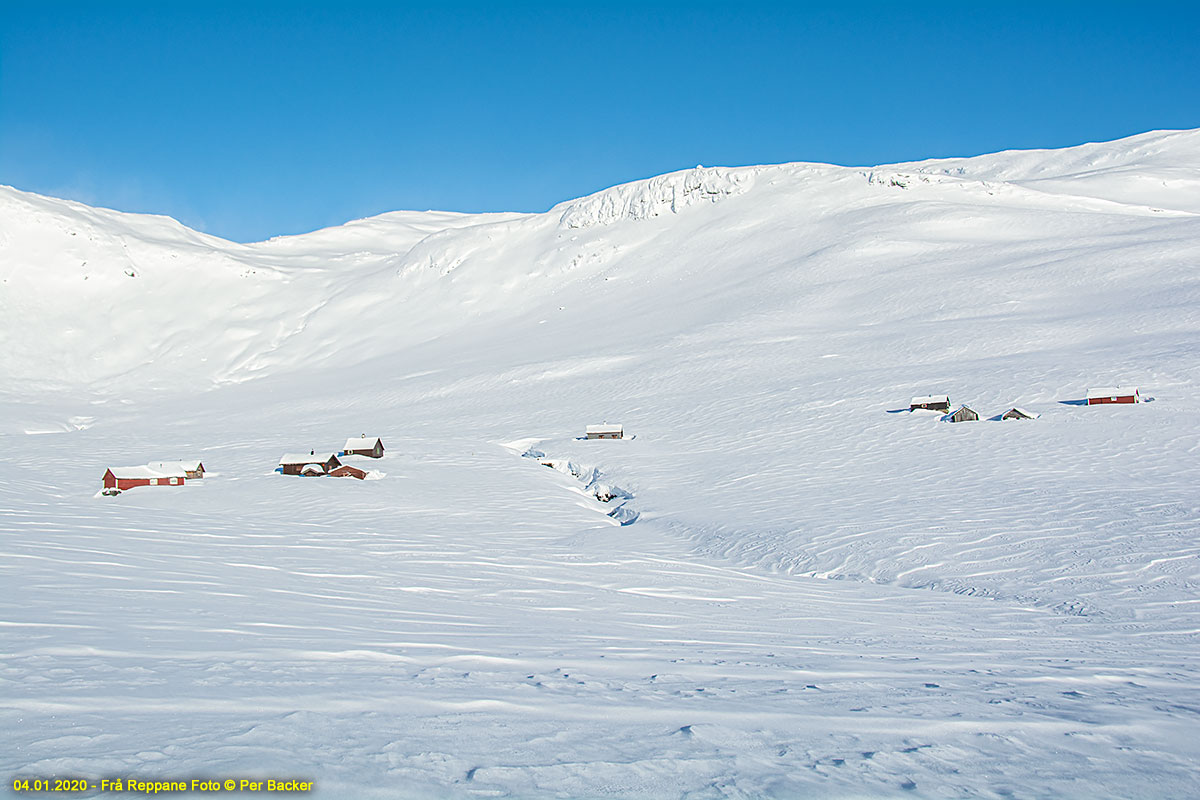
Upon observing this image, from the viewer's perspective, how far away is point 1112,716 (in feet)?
17.7

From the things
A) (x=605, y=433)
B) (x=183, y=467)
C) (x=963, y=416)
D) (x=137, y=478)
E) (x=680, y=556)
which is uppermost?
(x=963, y=416)

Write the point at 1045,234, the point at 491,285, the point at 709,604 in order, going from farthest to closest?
the point at 491,285, the point at 1045,234, the point at 709,604

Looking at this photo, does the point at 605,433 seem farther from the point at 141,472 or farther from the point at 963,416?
the point at 141,472

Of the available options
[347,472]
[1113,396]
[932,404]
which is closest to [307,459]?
[347,472]

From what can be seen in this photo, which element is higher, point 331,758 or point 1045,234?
point 1045,234

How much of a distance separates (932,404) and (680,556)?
2407 centimetres

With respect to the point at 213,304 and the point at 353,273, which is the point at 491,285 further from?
the point at 213,304

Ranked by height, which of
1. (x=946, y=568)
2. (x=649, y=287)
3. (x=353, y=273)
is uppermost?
(x=353, y=273)

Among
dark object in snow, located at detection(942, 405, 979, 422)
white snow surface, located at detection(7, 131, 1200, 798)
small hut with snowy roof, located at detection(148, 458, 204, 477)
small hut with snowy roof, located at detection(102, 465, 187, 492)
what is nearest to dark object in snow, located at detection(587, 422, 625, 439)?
white snow surface, located at detection(7, 131, 1200, 798)

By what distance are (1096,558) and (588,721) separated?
14.9m

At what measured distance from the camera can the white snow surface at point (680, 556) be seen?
442 cm

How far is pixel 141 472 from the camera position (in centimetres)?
3206

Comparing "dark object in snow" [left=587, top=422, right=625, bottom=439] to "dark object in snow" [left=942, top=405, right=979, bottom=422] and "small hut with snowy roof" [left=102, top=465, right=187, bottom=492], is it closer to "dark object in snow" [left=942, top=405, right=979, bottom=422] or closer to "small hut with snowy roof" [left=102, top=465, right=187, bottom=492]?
"dark object in snow" [left=942, top=405, right=979, bottom=422]

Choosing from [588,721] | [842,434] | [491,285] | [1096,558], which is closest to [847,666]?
[588,721]
